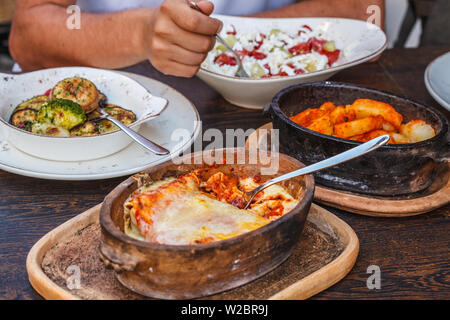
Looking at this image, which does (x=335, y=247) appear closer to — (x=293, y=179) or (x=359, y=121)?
(x=293, y=179)

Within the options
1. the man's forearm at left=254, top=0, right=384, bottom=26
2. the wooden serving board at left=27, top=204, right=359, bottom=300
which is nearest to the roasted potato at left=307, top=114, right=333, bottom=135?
the wooden serving board at left=27, top=204, right=359, bottom=300

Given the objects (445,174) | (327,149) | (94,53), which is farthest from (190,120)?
(445,174)

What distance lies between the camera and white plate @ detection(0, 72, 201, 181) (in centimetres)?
119

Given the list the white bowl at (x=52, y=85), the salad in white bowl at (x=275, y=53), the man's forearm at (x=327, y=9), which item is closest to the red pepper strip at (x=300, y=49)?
the salad in white bowl at (x=275, y=53)

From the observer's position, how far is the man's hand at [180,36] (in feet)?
4.76

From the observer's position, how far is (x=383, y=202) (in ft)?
3.66

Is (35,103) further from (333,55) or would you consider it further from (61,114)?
(333,55)

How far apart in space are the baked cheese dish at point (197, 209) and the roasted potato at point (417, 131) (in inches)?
18.0

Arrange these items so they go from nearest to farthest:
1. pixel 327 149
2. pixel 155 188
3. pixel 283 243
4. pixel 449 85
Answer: pixel 283 243 → pixel 155 188 → pixel 327 149 → pixel 449 85

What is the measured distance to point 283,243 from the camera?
2.81 feet

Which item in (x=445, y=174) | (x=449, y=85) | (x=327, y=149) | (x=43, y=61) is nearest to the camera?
(x=327, y=149)

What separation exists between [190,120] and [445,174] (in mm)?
767

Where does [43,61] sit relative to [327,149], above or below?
below

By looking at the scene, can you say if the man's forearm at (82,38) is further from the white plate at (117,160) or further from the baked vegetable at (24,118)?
the baked vegetable at (24,118)
